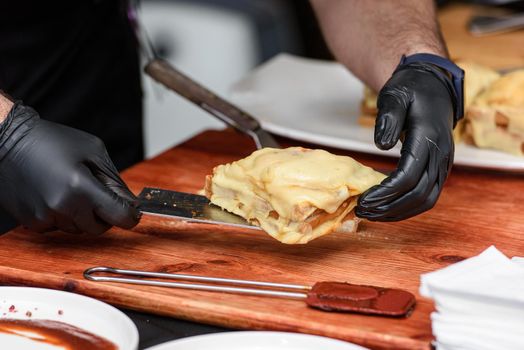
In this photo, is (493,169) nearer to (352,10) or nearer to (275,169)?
(352,10)

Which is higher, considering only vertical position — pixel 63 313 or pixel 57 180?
pixel 57 180

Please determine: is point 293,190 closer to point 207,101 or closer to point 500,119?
point 207,101

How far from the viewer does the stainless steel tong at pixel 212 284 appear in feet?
5.21

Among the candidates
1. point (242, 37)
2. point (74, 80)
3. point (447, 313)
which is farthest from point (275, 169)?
point (242, 37)

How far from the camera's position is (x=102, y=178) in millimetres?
1776

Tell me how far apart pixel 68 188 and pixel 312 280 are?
1.63ft

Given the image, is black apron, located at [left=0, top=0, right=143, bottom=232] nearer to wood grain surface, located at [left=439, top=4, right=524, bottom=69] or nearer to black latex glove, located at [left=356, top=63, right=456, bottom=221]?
black latex glove, located at [left=356, top=63, right=456, bottom=221]

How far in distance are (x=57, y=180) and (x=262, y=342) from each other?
1.80 ft

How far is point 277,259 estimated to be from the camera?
1.78 metres

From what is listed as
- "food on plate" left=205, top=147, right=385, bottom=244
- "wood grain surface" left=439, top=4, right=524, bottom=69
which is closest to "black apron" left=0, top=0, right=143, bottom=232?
"food on plate" left=205, top=147, right=385, bottom=244

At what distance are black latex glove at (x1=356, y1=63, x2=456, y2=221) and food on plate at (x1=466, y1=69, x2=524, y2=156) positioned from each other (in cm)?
43

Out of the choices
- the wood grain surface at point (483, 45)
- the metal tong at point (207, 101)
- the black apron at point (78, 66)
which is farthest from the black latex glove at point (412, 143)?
the wood grain surface at point (483, 45)

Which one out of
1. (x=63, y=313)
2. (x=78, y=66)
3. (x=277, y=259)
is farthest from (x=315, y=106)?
(x=63, y=313)

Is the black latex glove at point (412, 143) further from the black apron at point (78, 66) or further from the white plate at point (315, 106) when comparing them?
the black apron at point (78, 66)
